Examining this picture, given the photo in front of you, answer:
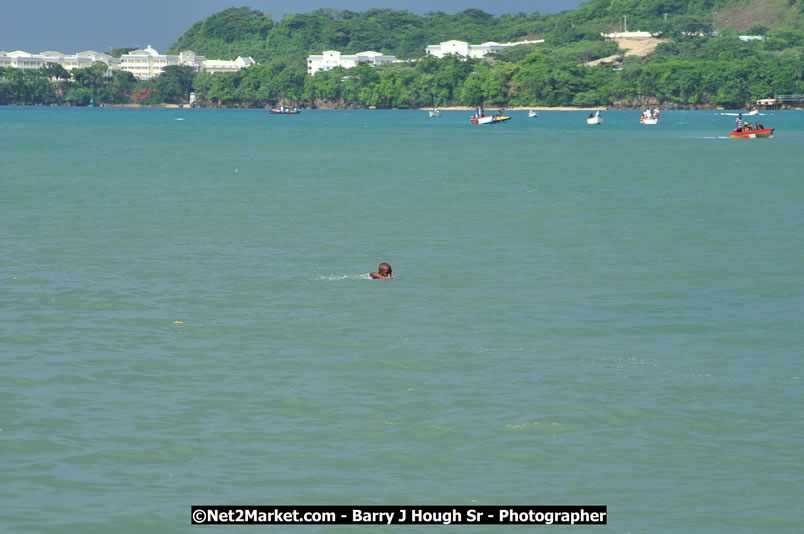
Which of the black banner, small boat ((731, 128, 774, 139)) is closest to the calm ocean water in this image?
the black banner

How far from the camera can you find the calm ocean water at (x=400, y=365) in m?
16.4

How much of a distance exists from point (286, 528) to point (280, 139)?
133 metres

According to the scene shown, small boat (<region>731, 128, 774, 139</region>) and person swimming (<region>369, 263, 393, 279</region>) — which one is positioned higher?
person swimming (<region>369, 263, 393, 279</region>)

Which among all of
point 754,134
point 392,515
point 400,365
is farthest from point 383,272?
point 754,134

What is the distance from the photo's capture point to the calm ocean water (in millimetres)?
16359

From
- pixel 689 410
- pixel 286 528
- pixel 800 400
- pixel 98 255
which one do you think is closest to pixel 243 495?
pixel 286 528

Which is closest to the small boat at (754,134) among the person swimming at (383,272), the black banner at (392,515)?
the person swimming at (383,272)

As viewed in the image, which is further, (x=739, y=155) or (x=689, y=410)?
(x=739, y=155)

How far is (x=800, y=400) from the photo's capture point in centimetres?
2067

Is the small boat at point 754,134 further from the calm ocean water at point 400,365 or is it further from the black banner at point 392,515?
the black banner at point 392,515

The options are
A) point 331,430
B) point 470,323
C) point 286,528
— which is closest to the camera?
point 286,528

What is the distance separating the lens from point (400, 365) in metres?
23.0

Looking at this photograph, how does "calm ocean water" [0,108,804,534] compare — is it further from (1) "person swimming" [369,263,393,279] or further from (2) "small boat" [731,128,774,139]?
(2) "small boat" [731,128,774,139]

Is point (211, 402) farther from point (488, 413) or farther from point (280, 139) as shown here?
point (280, 139)
